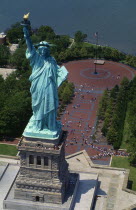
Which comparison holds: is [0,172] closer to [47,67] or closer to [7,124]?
[7,124]

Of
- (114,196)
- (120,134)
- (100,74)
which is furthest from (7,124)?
(100,74)

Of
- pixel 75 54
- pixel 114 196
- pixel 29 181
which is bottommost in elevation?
pixel 114 196

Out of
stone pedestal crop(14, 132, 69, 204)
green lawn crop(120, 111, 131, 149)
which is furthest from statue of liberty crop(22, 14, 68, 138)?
→ green lawn crop(120, 111, 131, 149)

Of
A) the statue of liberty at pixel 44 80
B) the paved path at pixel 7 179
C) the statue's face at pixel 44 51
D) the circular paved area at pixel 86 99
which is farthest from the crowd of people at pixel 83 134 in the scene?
the statue's face at pixel 44 51

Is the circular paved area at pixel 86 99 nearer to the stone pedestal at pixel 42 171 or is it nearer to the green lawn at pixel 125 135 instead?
the green lawn at pixel 125 135

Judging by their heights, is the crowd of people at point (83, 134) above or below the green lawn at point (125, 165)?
above

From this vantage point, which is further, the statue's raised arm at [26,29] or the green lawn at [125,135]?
the green lawn at [125,135]
